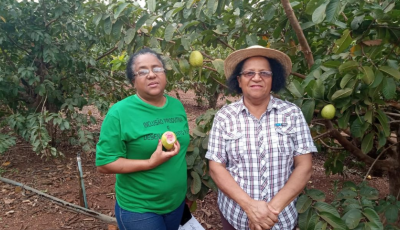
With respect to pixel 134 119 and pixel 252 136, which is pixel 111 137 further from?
pixel 252 136

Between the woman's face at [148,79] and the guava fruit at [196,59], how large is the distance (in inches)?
14.9

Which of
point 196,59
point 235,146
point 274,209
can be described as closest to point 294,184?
point 274,209

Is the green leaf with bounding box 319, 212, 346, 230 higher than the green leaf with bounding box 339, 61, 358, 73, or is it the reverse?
the green leaf with bounding box 339, 61, 358, 73

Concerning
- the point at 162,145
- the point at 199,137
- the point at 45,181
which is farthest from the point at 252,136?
the point at 45,181

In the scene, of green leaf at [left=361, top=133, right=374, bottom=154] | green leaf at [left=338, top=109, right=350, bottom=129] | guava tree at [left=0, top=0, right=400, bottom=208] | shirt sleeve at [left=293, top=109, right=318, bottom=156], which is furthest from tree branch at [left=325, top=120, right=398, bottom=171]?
shirt sleeve at [left=293, top=109, right=318, bottom=156]

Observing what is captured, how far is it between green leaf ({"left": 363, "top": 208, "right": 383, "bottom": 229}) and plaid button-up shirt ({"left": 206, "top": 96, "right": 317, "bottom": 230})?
306 mm

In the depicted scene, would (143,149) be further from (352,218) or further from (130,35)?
(352,218)

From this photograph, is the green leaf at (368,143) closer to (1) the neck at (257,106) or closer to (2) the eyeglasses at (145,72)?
(1) the neck at (257,106)

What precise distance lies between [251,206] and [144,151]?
0.49 metres

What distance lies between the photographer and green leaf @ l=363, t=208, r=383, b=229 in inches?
49.2

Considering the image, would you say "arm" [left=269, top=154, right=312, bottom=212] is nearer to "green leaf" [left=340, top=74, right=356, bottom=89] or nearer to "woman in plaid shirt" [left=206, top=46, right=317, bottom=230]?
"woman in plaid shirt" [left=206, top=46, right=317, bottom=230]

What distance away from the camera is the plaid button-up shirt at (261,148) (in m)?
1.23

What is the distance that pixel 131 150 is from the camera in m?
1.30

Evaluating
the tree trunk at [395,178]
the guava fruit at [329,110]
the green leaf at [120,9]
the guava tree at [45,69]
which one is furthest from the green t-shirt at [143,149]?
the guava tree at [45,69]
